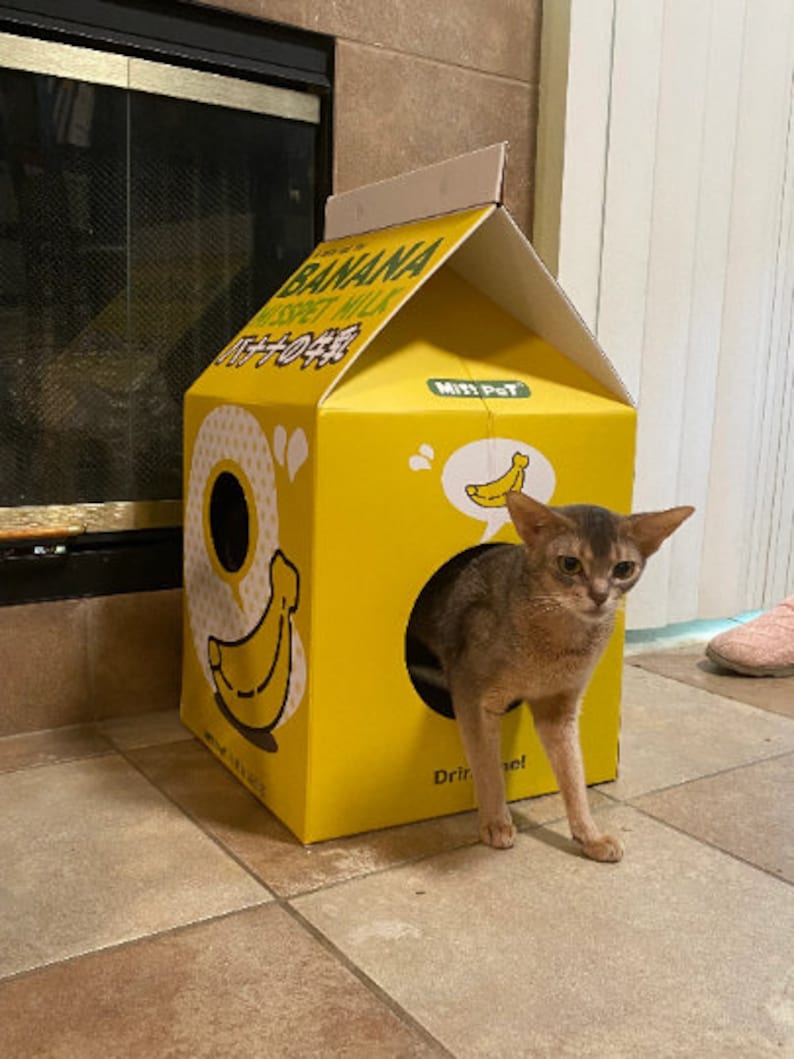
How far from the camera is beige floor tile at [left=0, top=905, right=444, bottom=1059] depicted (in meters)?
0.77

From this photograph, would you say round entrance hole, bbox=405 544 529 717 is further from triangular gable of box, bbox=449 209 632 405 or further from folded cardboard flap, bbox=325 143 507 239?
folded cardboard flap, bbox=325 143 507 239

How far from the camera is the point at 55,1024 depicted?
80 cm

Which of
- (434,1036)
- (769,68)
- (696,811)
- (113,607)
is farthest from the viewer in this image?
(769,68)

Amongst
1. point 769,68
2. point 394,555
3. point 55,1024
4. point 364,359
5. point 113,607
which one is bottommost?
point 55,1024

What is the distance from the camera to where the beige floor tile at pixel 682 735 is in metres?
1.34

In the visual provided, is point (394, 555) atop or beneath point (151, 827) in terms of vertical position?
atop

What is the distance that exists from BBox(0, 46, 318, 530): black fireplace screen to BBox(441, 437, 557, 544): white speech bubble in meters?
0.55

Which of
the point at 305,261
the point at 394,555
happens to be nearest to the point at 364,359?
the point at 394,555

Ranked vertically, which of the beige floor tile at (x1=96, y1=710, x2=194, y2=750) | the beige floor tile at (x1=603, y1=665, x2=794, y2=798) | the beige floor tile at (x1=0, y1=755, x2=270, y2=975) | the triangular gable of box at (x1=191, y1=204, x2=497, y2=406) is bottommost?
the beige floor tile at (x1=96, y1=710, x2=194, y2=750)

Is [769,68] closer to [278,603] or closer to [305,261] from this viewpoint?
[305,261]

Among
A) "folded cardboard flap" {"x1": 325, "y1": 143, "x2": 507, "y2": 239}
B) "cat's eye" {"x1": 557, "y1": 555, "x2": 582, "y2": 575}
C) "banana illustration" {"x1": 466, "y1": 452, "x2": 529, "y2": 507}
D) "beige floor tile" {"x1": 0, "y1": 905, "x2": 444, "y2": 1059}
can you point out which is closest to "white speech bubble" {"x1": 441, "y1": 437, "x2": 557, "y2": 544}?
"banana illustration" {"x1": 466, "y1": 452, "x2": 529, "y2": 507}

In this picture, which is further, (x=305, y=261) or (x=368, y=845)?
(x=305, y=261)

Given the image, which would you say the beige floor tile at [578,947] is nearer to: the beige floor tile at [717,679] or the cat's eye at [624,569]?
the cat's eye at [624,569]

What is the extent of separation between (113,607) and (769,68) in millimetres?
1529
